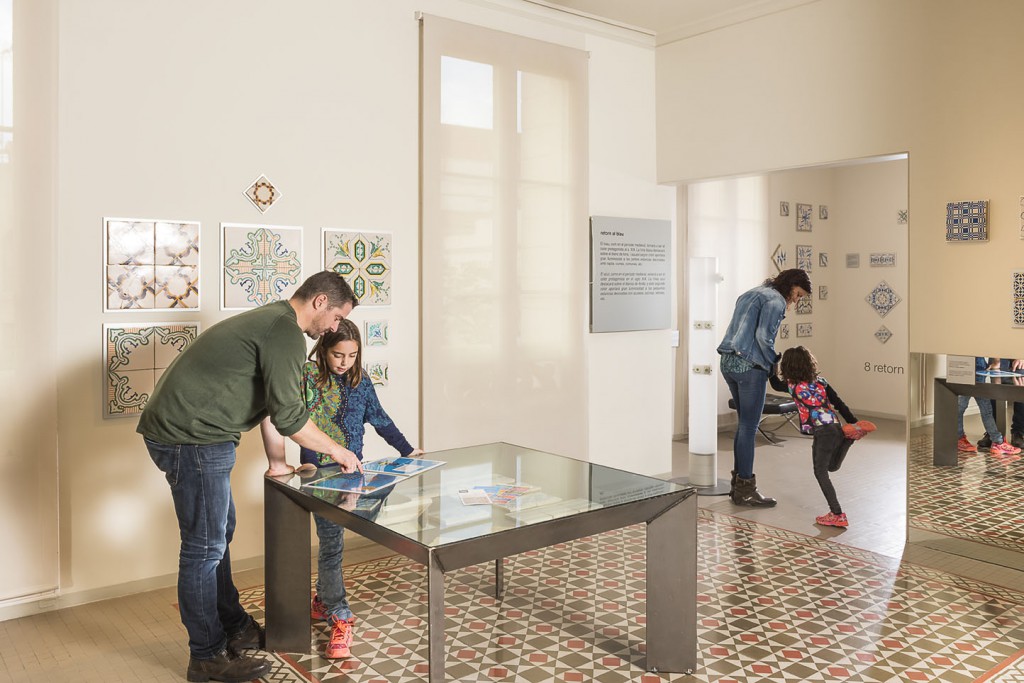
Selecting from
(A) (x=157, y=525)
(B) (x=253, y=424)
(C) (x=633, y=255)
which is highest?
(C) (x=633, y=255)

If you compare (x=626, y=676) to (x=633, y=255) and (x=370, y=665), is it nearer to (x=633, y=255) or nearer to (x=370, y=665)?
(x=370, y=665)

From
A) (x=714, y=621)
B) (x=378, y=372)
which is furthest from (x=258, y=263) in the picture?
(x=714, y=621)

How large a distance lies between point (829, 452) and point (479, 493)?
10.5ft

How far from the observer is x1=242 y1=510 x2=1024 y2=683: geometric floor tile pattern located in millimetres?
3400

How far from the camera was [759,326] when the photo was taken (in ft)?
19.7

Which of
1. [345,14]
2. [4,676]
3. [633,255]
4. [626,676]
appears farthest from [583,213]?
[4,676]

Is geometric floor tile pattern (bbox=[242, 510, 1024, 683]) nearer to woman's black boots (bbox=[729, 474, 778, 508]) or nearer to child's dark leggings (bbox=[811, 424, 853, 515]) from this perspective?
child's dark leggings (bbox=[811, 424, 853, 515])

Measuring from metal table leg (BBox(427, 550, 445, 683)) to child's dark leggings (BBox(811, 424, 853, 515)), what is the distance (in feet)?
11.8

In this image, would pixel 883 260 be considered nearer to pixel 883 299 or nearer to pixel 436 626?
pixel 883 299

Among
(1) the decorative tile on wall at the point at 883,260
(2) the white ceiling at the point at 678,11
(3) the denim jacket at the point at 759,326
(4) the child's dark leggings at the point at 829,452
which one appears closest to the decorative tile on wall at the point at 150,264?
(2) the white ceiling at the point at 678,11

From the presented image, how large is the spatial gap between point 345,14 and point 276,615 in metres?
3.47

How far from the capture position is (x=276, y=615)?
11.8ft

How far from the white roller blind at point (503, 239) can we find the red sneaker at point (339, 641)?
6.17 ft

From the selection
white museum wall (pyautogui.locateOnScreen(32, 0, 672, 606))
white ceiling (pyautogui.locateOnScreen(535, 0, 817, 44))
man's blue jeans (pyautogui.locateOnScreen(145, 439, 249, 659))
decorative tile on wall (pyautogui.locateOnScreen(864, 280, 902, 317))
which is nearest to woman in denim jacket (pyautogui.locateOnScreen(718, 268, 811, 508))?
white ceiling (pyautogui.locateOnScreen(535, 0, 817, 44))
